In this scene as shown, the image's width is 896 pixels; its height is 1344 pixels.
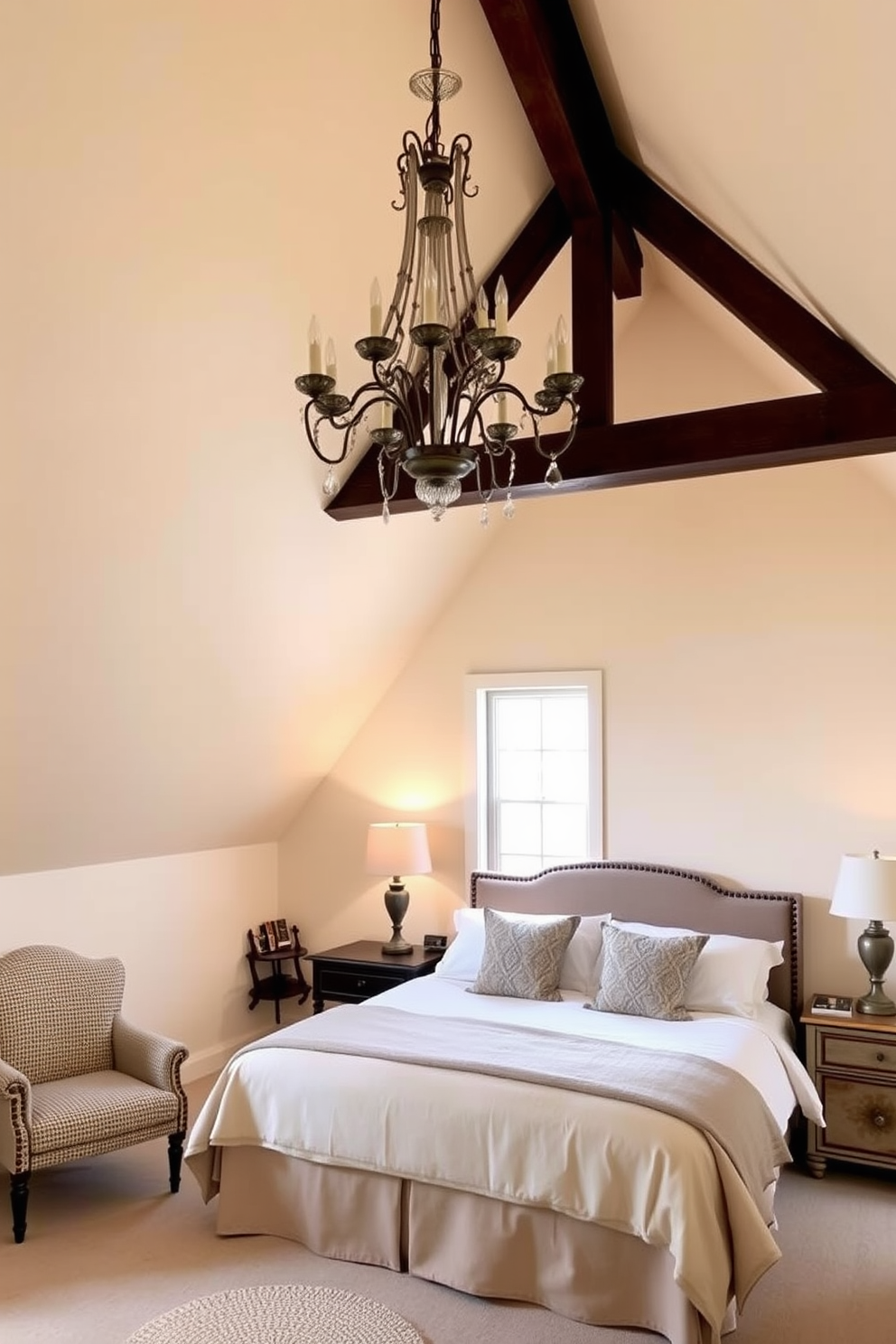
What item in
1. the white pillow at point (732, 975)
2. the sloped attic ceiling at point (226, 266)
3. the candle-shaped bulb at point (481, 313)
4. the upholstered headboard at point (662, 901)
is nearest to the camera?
the candle-shaped bulb at point (481, 313)

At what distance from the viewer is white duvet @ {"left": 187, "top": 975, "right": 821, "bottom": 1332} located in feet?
8.94

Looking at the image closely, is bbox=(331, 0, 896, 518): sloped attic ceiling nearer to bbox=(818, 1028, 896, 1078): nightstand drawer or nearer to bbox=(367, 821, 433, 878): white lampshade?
bbox=(367, 821, 433, 878): white lampshade

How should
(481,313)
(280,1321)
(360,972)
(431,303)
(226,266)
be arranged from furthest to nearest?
(360,972) < (226,266) < (280,1321) < (481,313) < (431,303)

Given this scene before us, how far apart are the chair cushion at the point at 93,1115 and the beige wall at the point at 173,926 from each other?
0.76m

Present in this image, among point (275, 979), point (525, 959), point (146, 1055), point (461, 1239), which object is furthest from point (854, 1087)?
point (275, 979)

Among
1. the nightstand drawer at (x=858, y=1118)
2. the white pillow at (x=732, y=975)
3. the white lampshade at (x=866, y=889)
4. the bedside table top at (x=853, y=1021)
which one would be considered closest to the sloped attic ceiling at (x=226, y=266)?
the white lampshade at (x=866, y=889)

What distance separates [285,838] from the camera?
5973 mm

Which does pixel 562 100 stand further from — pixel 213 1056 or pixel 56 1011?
pixel 213 1056

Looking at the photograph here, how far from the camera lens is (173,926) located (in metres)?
5.12

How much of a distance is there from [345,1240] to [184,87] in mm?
3449

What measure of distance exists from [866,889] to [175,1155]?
115 inches

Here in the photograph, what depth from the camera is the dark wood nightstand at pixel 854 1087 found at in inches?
154

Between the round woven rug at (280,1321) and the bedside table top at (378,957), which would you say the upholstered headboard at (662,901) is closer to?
the bedside table top at (378,957)

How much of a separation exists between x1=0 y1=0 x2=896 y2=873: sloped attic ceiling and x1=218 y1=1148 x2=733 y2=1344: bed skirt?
1.76 metres
